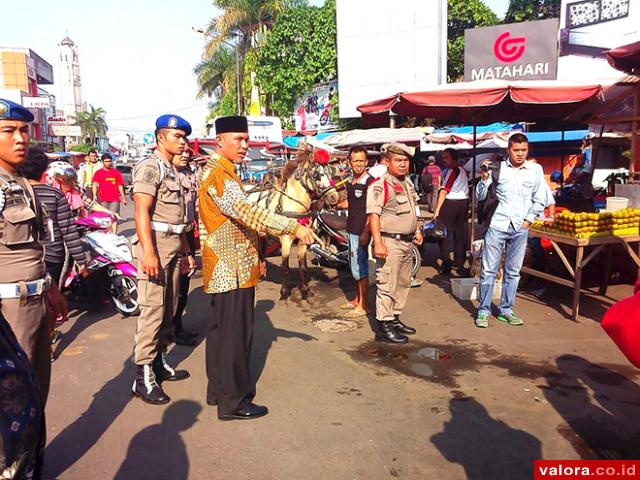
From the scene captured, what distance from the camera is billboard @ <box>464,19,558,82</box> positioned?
1327 centimetres

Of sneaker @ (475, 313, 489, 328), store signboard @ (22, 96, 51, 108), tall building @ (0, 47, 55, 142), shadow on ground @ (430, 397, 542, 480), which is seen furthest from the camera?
tall building @ (0, 47, 55, 142)

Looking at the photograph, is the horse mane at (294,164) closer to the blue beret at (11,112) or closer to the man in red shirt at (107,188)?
the blue beret at (11,112)

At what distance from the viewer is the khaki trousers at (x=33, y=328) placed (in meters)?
2.74

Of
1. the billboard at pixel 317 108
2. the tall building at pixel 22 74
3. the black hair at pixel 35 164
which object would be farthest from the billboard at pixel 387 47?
the tall building at pixel 22 74

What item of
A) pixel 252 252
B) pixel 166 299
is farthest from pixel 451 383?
pixel 166 299

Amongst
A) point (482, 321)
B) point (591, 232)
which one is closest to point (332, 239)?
point (482, 321)

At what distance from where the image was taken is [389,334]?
5.27m

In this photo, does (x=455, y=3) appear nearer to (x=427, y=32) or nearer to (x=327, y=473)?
(x=427, y=32)

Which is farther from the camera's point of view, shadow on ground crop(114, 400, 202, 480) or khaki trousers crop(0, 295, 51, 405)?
shadow on ground crop(114, 400, 202, 480)

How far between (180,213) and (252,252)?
0.92 m

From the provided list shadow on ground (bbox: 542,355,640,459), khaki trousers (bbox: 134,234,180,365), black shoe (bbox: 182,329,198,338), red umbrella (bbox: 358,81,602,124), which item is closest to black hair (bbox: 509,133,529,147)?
red umbrella (bbox: 358,81,602,124)

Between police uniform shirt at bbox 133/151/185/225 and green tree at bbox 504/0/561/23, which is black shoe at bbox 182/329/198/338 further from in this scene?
green tree at bbox 504/0/561/23

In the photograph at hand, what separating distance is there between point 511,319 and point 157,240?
3961 millimetres

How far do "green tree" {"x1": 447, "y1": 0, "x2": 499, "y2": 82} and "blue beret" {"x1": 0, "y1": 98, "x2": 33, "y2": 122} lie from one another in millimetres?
22226
